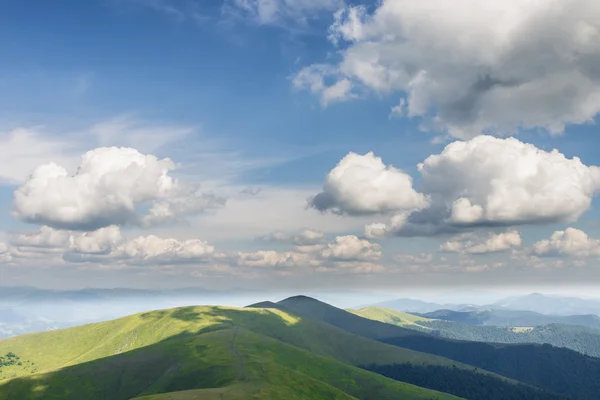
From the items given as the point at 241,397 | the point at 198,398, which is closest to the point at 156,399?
the point at 198,398

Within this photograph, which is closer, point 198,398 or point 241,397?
point 198,398

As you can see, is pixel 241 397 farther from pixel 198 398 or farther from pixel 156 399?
pixel 156 399

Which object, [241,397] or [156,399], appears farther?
[241,397]
